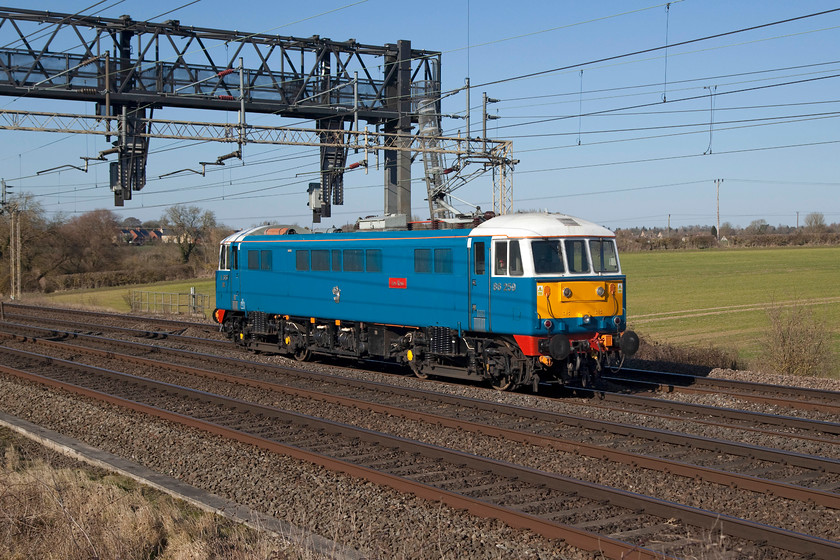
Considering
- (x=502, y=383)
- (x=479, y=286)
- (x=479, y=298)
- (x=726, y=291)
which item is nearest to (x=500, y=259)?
(x=479, y=286)

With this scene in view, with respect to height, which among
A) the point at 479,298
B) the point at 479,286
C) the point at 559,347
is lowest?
the point at 559,347

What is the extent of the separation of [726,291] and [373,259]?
35851 mm

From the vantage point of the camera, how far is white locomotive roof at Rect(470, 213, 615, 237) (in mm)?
15172

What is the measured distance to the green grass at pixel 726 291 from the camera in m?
30.0

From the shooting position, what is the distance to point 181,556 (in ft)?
21.9

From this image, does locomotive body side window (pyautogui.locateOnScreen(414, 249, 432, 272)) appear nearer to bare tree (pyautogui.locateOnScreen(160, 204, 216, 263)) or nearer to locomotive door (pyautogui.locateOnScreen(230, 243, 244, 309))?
locomotive door (pyautogui.locateOnScreen(230, 243, 244, 309))

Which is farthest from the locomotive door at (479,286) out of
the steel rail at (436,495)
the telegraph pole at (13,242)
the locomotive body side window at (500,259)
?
the telegraph pole at (13,242)

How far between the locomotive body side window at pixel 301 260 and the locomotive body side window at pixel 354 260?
168 cm

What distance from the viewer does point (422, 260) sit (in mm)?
17156

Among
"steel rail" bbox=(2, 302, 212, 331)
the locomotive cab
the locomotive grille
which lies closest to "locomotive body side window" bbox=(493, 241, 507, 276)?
the locomotive cab

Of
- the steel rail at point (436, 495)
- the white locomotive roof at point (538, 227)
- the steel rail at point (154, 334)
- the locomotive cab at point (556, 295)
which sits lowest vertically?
the steel rail at point (154, 334)

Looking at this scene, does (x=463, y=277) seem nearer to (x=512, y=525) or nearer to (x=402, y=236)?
(x=402, y=236)

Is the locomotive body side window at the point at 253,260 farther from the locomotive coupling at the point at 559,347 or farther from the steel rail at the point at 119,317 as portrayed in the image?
the locomotive coupling at the point at 559,347

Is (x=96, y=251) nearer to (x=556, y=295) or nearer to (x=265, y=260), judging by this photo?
(x=265, y=260)
